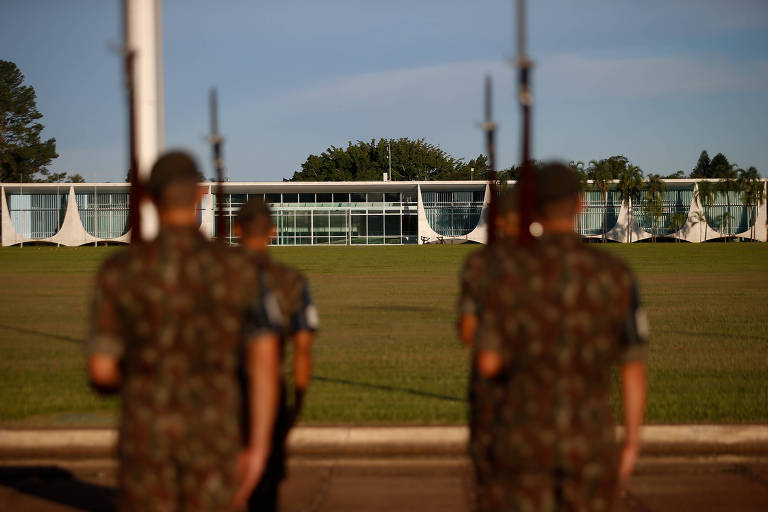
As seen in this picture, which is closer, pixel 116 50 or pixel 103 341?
pixel 103 341

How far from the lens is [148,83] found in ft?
22.5

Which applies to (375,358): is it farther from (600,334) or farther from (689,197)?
(689,197)

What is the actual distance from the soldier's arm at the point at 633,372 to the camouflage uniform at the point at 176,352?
1221 mm

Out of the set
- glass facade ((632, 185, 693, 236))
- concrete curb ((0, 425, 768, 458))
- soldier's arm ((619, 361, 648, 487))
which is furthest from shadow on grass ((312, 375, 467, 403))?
glass facade ((632, 185, 693, 236))

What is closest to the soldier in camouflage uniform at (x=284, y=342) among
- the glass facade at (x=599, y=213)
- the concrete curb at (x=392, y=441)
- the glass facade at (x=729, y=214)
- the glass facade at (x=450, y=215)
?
the concrete curb at (x=392, y=441)

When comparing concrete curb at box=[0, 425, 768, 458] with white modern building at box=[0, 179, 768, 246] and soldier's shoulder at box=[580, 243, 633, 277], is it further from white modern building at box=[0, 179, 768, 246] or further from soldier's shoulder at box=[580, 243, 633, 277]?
white modern building at box=[0, 179, 768, 246]

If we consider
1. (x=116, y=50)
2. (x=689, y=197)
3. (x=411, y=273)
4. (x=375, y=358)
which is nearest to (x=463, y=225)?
(x=689, y=197)

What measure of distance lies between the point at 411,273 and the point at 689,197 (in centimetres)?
5172

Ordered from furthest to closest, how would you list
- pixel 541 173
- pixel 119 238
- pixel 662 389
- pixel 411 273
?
1. pixel 119 238
2. pixel 411 273
3. pixel 662 389
4. pixel 541 173

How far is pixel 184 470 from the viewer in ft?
9.00

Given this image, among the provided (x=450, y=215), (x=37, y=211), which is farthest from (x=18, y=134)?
(x=450, y=215)

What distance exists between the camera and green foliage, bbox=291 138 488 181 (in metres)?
107

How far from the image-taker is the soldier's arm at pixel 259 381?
2785mm

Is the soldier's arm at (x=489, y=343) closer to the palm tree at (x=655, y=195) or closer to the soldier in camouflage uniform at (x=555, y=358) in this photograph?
the soldier in camouflage uniform at (x=555, y=358)
